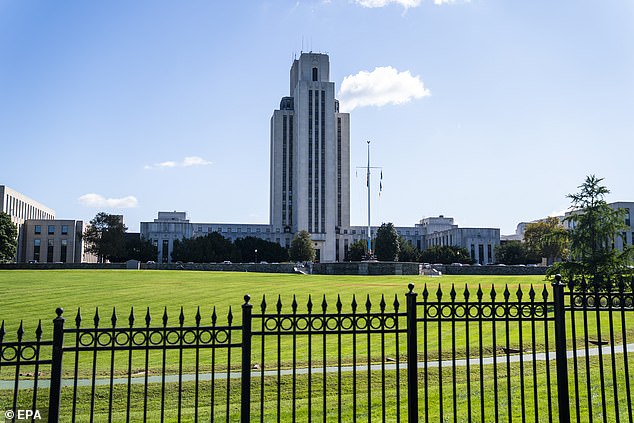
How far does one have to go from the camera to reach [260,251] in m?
109

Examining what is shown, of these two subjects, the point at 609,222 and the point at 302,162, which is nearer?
the point at 609,222

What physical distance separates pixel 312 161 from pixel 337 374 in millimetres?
118561

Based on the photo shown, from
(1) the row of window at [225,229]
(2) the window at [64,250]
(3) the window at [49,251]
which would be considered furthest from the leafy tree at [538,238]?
(3) the window at [49,251]

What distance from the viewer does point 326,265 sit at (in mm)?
63812

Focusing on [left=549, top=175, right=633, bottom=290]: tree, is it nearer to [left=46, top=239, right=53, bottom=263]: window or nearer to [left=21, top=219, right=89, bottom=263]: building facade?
[left=21, top=219, right=89, bottom=263]: building facade

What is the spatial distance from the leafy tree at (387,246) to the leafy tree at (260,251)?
20.4 meters

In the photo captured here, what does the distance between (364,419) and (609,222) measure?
17.3 meters

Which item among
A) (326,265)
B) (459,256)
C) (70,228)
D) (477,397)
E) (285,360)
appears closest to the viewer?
(477,397)

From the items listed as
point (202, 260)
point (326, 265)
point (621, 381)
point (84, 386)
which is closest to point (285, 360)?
point (84, 386)

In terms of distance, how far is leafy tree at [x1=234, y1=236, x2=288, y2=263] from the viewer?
10931 centimetres

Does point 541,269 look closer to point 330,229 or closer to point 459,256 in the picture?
point 459,256

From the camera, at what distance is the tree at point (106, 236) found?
315 feet

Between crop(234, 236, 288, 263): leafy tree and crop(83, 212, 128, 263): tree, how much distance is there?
2210 cm

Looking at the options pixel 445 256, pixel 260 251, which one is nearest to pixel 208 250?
pixel 260 251
